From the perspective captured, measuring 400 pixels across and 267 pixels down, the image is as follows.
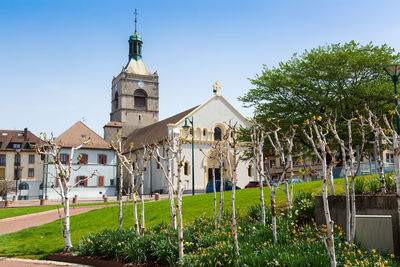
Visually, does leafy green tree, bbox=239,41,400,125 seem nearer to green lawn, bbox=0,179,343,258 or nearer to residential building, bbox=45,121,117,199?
green lawn, bbox=0,179,343,258

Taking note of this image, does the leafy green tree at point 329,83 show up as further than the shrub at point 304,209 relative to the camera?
Yes

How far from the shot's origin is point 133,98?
66750 millimetres

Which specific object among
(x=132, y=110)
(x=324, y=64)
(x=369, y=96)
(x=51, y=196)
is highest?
(x=132, y=110)

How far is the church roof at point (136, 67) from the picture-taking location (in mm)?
68375

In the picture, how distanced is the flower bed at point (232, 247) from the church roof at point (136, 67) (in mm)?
60068

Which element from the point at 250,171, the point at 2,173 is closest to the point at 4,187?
the point at 2,173

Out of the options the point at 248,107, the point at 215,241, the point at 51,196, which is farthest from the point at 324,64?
the point at 51,196

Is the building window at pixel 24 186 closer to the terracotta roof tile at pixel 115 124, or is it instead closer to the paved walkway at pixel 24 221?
the terracotta roof tile at pixel 115 124

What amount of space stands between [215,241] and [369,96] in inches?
817

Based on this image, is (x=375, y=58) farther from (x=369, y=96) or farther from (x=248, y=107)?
(x=248, y=107)

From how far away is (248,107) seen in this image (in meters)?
30.0

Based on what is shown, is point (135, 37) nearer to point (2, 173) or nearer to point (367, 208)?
point (2, 173)

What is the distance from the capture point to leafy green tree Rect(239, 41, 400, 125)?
24.9m

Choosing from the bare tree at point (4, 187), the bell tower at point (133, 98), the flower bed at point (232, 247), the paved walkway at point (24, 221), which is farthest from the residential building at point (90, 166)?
the flower bed at point (232, 247)
